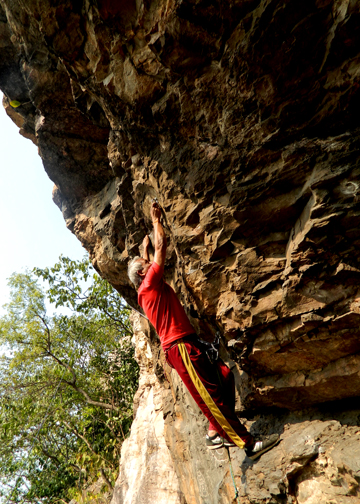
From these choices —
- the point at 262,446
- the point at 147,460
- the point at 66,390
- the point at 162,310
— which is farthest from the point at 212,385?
the point at 66,390

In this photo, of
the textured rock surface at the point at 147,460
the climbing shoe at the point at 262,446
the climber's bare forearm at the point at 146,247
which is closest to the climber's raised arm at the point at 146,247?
the climber's bare forearm at the point at 146,247

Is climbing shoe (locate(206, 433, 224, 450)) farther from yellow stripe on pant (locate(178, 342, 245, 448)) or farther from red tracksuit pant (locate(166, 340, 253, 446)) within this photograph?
yellow stripe on pant (locate(178, 342, 245, 448))

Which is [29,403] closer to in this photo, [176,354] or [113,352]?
[113,352]

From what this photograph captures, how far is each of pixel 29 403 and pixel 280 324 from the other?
1086 centimetres

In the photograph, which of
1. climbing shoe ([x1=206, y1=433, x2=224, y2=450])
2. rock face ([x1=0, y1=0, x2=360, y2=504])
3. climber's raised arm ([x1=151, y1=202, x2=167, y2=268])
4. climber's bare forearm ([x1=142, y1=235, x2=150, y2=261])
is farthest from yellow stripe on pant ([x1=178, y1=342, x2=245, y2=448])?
climber's bare forearm ([x1=142, y1=235, x2=150, y2=261])

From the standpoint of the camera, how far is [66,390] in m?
12.0

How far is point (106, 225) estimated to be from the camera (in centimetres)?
606

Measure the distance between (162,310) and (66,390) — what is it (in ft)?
33.0

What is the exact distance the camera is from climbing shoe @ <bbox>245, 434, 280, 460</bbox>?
3.50m

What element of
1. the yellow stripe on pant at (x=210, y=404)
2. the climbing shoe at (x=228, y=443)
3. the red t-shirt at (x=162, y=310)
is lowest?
the climbing shoe at (x=228, y=443)

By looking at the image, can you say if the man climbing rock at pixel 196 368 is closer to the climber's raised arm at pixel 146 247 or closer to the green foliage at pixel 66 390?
the climber's raised arm at pixel 146 247

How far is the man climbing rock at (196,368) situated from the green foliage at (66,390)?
8.21 m

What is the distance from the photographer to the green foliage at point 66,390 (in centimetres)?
1098

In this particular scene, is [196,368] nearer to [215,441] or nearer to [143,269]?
[215,441]
